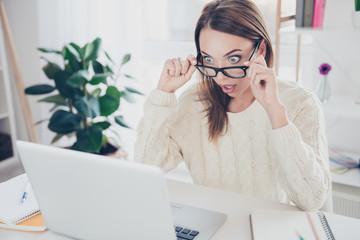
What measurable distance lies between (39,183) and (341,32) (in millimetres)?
1326

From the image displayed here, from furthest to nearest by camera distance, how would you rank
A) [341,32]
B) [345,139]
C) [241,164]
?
[345,139] → [341,32] → [241,164]

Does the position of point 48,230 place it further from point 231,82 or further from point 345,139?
point 345,139

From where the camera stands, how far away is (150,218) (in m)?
0.70

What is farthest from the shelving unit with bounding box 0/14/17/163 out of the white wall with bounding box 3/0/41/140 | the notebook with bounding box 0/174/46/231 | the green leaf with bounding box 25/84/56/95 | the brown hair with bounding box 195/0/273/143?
the brown hair with bounding box 195/0/273/143

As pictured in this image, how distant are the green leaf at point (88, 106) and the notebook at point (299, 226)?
1.19 m

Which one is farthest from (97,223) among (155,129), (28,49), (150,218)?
(28,49)

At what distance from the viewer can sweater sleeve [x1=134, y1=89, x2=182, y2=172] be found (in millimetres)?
1211

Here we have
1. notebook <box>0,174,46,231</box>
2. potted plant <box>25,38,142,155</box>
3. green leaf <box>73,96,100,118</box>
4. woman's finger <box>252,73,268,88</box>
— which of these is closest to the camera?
notebook <box>0,174,46,231</box>

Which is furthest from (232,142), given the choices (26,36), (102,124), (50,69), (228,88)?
(26,36)

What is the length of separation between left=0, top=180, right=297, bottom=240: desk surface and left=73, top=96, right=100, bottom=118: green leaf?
873 mm

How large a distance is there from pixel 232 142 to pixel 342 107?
2.34 ft

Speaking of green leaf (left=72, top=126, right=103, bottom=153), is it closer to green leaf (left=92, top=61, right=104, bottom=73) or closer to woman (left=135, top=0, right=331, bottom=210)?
green leaf (left=92, top=61, right=104, bottom=73)

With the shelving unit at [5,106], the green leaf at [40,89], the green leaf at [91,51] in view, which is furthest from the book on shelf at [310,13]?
the shelving unit at [5,106]

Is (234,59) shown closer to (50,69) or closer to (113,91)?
(113,91)
